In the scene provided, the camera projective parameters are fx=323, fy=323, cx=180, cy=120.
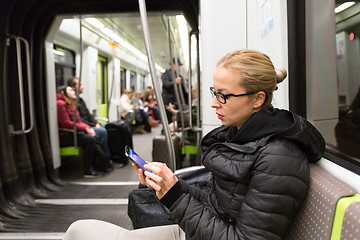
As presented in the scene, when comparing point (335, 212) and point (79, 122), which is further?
point (79, 122)

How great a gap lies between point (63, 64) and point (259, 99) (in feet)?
18.5

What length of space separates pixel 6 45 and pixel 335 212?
3.31 meters

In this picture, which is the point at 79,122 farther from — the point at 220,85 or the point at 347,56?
the point at 220,85

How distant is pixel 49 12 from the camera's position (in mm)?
3850

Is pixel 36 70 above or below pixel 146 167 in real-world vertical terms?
above

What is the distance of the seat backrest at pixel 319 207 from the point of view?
806 millimetres

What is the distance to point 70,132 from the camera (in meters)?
4.46

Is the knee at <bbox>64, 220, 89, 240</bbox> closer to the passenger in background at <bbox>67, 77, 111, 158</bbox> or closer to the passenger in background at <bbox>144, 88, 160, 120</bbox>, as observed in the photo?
the passenger in background at <bbox>67, 77, 111, 158</bbox>

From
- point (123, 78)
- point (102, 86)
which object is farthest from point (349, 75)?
point (123, 78)

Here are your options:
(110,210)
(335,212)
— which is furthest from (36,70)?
(335,212)

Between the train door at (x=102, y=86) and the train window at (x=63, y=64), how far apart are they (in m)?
1.86

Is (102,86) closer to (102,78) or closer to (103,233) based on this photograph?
(102,78)

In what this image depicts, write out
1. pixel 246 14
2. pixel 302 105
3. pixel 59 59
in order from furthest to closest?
pixel 59 59
pixel 246 14
pixel 302 105

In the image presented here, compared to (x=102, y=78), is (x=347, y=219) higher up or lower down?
lower down
